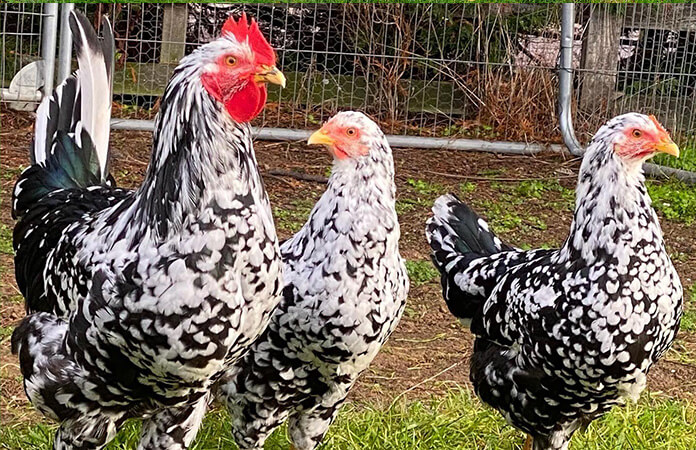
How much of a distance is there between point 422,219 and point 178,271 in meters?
3.68

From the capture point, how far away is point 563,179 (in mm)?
6953

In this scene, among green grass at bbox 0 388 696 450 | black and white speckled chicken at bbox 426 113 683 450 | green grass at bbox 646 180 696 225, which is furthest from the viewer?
green grass at bbox 646 180 696 225

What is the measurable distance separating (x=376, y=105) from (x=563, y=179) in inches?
62.8

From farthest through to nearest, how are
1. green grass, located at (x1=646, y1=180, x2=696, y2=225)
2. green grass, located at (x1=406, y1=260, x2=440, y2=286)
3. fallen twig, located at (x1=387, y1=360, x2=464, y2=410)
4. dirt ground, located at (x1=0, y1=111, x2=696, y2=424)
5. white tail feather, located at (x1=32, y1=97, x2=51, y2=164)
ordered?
green grass, located at (x1=646, y1=180, x2=696, y2=225), green grass, located at (x1=406, y1=260, x2=440, y2=286), dirt ground, located at (x1=0, y1=111, x2=696, y2=424), fallen twig, located at (x1=387, y1=360, x2=464, y2=410), white tail feather, located at (x1=32, y1=97, x2=51, y2=164)

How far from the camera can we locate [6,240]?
17.6ft

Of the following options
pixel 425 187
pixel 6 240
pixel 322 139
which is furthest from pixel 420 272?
pixel 322 139

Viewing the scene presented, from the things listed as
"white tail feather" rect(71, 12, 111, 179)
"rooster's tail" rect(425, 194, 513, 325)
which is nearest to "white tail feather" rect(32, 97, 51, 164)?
"white tail feather" rect(71, 12, 111, 179)

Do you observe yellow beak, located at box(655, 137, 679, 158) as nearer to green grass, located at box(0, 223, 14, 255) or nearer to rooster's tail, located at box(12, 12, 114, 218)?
rooster's tail, located at box(12, 12, 114, 218)

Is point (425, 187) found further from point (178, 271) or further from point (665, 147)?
point (178, 271)

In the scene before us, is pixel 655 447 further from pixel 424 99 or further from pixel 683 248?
pixel 424 99

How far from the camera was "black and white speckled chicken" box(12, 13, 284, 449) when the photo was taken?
2580mm

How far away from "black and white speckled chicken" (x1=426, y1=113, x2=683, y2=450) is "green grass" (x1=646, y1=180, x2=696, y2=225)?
329 centimetres

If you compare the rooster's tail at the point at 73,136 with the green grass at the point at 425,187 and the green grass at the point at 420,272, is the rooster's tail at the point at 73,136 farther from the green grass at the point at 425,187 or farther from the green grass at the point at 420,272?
the green grass at the point at 425,187

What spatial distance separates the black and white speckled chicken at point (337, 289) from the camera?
3045mm
